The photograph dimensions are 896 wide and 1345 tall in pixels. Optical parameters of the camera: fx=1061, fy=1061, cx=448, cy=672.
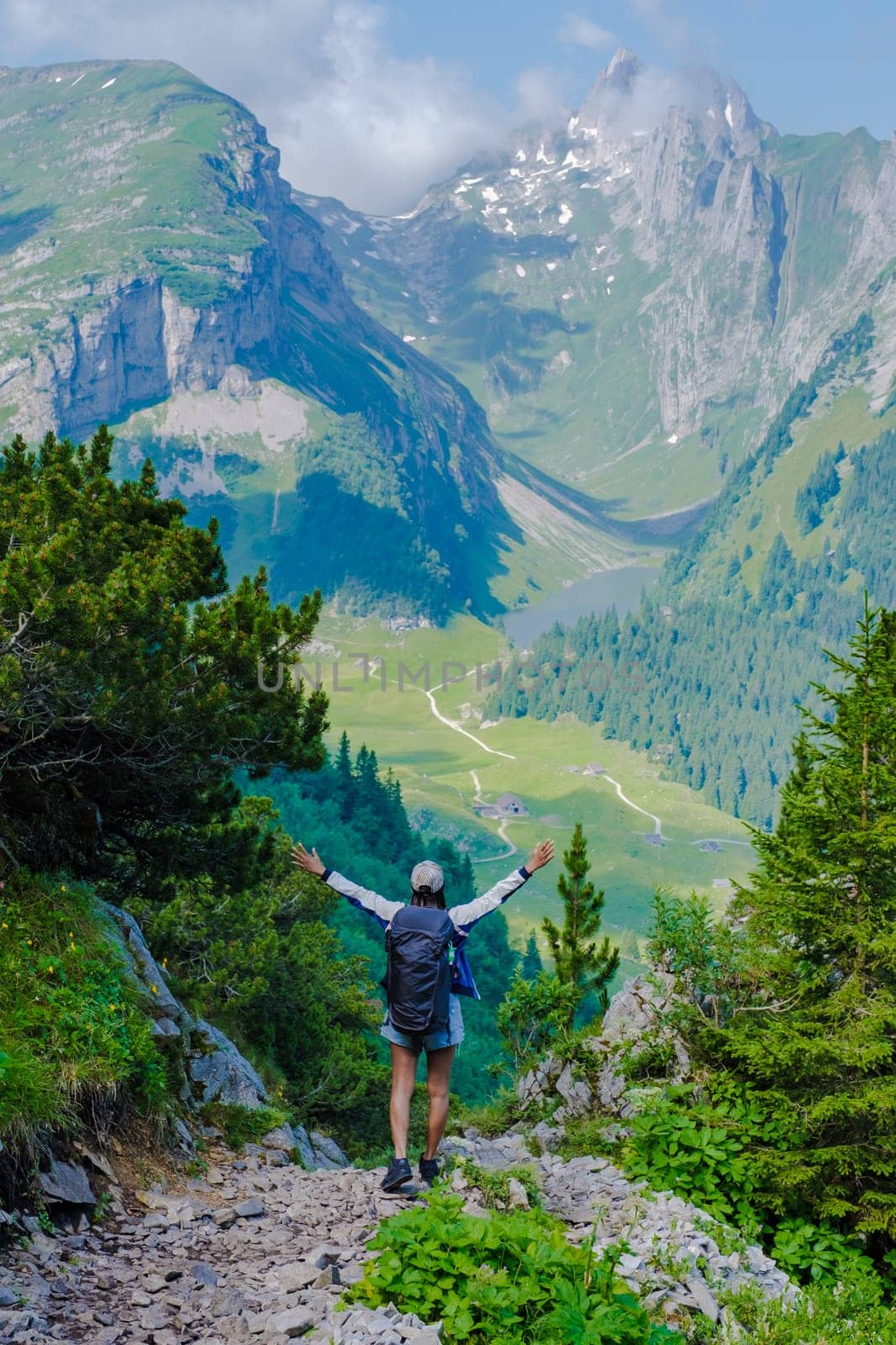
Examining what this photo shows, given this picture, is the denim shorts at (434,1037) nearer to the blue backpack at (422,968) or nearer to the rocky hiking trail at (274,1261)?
the blue backpack at (422,968)

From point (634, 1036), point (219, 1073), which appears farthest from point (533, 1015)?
point (219, 1073)

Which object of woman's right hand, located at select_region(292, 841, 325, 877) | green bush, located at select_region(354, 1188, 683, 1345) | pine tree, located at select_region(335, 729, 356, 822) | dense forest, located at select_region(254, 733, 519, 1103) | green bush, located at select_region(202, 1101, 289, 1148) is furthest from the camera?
pine tree, located at select_region(335, 729, 356, 822)

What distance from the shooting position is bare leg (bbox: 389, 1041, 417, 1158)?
471 inches

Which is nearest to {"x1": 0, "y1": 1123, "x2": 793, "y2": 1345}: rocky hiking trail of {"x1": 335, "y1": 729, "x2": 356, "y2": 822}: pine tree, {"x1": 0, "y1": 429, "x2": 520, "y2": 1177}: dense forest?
{"x1": 0, "y1": 429, "x2": 520, "y2": 1177}: dense forest

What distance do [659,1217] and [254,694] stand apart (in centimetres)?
1056

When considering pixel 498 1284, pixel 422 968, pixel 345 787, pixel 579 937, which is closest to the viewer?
pixel 498 1284

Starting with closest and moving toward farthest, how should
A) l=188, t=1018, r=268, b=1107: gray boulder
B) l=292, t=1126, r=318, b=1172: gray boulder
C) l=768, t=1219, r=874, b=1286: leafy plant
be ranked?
l=768, t=1219, r=874, b=1286: leafy plant, l=188, t=1018, r=268, b=1107: gray boulder, l=292, t=1126, r=318, b=1172: gray boulder

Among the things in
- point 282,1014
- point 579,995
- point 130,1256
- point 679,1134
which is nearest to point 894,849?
point 679,1134

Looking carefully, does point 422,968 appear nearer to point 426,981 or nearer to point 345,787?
point 426,981

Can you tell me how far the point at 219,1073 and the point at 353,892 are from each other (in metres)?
8.09

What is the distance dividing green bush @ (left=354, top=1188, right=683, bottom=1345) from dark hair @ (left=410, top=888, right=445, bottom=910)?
307 cm

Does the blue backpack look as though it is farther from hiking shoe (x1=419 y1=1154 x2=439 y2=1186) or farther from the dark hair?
hiking shoe (x1=419 y1=1154 x2=439 y2=1186)

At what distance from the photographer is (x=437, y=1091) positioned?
11938 millimetres

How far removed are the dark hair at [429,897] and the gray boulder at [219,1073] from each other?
24.8 feet
